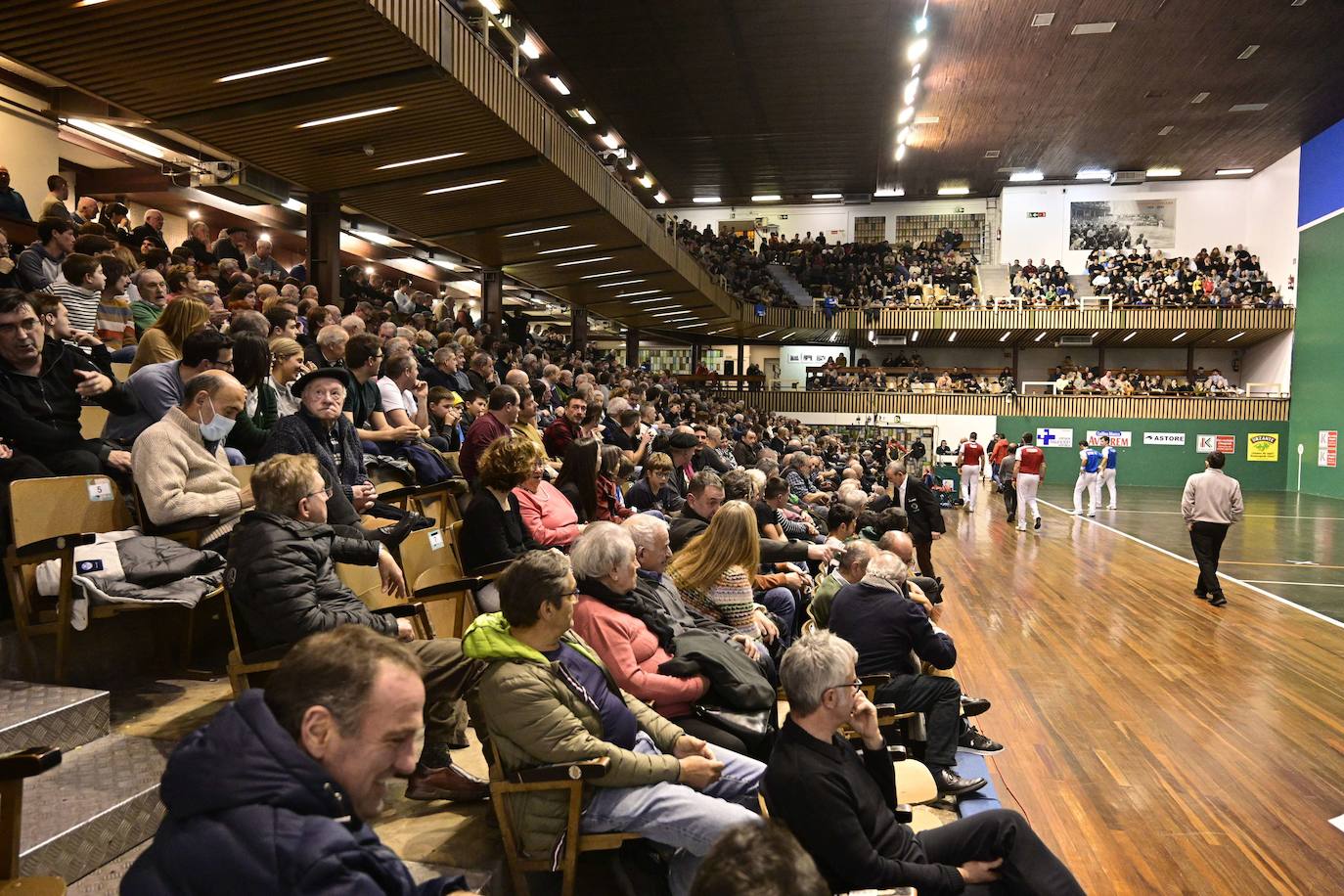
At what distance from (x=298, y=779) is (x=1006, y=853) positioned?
6.53ft

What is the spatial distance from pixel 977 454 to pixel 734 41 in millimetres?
8681

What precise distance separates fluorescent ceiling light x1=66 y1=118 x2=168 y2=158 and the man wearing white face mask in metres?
10.0

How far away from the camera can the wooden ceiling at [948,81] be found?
15148 millimetres

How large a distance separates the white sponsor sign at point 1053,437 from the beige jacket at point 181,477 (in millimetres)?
24162

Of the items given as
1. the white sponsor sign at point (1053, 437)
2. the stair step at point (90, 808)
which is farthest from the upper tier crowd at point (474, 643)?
the white sponsor sign at point (1053, 437)

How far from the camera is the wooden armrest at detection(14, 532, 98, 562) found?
2740 millimetres

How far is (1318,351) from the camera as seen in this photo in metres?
22.3

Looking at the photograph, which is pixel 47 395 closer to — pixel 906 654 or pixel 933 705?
pixel 906 654

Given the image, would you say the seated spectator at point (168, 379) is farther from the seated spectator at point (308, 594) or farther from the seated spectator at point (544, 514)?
the seated spectator at point (544, 514)

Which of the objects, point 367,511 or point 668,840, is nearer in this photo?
point 668,840

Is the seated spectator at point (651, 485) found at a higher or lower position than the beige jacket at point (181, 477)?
lower

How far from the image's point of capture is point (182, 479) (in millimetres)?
3023

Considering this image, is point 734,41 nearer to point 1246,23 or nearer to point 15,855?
point 1246,23

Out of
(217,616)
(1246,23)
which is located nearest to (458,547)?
(217,616)
